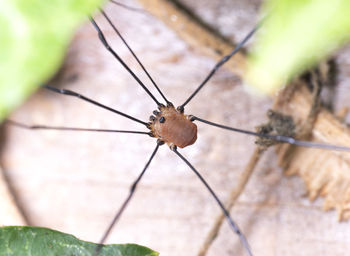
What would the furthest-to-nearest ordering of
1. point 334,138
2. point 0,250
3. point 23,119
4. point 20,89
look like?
1. point 23,119
2. point 334,138
3. point 0,250
4. point 20,89

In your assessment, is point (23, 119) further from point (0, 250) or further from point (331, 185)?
point (331, 185)

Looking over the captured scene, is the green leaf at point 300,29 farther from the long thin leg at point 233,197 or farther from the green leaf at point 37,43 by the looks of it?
the long thin leg at point 233,197

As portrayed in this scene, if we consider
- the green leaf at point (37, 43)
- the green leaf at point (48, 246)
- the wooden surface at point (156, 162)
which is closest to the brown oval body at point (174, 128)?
the wooden surface at point (156, 162)

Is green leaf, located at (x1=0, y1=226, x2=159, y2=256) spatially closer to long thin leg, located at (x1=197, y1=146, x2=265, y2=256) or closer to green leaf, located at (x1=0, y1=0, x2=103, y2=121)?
long thin leg, located at (x1=197, y1=146, x2=265, y2=256)

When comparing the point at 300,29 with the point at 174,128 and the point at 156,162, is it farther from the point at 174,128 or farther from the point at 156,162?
the point at 156,162

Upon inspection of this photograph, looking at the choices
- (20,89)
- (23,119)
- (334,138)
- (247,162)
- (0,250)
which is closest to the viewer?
(20,89)

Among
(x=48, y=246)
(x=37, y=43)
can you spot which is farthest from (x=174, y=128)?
(x=37, y=43)

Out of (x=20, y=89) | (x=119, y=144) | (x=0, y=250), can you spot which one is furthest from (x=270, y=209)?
(x=20, y=89)
